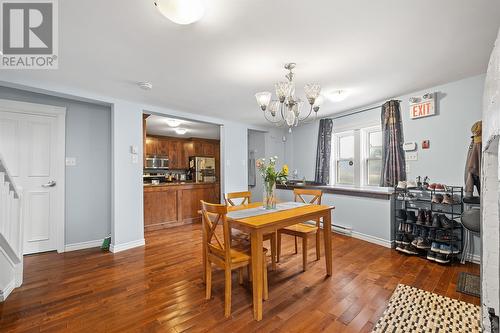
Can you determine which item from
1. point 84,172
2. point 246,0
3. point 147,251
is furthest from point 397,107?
point 84,172

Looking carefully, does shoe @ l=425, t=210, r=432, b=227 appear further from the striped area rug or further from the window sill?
the striped area rug

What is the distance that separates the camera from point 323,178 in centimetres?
457

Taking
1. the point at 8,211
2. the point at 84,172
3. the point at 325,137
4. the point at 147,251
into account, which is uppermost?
the point at 325,137

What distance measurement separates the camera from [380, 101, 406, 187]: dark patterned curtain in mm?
3328

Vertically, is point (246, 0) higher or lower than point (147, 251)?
higher

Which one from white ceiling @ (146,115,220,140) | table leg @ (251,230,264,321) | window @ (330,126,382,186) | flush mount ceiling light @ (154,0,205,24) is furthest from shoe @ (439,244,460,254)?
white ceiling @ (146,115,220,140)

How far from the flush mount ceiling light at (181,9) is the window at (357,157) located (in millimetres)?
3536

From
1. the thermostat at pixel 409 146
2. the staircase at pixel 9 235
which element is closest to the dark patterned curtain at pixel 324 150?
the thermostat at pixel 409 146

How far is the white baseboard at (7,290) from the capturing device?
2.00 m

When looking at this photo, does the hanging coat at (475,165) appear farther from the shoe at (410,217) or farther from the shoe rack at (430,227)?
the shoe at (410,217)

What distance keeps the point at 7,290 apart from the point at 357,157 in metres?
4.94

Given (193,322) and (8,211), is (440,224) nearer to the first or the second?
(193,322)

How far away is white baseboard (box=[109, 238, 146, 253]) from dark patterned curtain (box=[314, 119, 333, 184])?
3493 mm

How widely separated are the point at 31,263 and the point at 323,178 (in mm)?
4722
